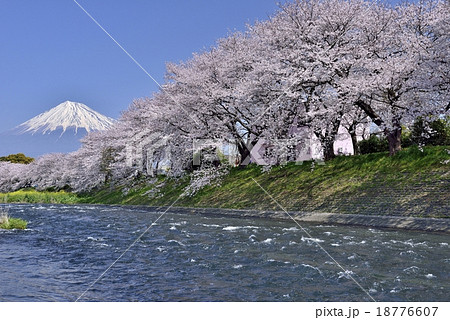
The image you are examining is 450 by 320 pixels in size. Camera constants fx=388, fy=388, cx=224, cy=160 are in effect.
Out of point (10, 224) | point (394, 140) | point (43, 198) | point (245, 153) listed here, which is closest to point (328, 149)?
point (394, 140)

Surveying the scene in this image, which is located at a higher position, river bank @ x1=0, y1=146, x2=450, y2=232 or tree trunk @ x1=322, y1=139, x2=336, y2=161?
tree trunk @ x1=322, y1=139, x2=336, y2=161

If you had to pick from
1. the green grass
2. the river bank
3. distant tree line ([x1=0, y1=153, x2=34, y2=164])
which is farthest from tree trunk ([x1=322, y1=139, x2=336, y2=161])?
distant tree line ([x1=0, y1=153, x2=34, y2=164])

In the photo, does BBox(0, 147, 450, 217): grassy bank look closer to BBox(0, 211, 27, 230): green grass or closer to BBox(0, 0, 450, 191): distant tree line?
BBox(0, 0, 450, 191): distant tree line

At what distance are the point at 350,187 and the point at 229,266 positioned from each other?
53.0 feet

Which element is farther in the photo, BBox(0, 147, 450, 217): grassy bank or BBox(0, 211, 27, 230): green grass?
BBox(0, 147, 450, 217): grassy bank

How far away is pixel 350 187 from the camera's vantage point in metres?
25.0

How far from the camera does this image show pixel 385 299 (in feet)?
25.3

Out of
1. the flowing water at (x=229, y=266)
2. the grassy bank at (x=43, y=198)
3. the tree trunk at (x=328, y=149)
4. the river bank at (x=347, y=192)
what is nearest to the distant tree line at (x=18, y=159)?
the grassy bank at (x=43, y=198)

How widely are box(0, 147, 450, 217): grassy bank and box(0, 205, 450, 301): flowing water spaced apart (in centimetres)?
411

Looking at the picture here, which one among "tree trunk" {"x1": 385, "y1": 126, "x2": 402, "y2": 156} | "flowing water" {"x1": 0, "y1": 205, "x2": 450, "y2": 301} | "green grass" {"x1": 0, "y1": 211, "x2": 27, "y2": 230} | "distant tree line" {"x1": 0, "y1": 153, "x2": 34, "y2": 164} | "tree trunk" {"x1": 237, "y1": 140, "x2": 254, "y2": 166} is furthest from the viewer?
"distant tree line" {"x1": 0, "y1": 153, "x2": 34, "y2": 164}

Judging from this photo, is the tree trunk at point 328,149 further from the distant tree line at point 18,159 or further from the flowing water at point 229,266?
the distant tree line at point 18,159

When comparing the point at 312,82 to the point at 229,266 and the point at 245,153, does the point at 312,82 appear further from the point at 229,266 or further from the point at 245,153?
the point at 229,266

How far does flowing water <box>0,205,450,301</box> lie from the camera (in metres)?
8.27
